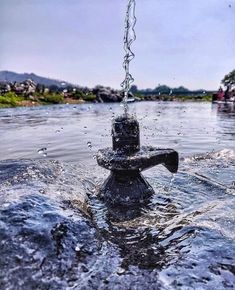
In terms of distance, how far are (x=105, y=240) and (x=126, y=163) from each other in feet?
4.25

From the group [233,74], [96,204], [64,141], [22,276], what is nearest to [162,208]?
[96,204]

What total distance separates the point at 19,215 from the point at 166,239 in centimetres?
156

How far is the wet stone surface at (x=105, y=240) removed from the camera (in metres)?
2.79

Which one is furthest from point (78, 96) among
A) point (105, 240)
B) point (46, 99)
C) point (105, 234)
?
point (105, 240)

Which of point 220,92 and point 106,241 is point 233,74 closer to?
point 220,92

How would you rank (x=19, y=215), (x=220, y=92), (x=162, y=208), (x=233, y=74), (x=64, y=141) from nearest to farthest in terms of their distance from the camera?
(x=19, y=215) → (x=162, y=208) → (x=64, y=141) → (x=220, y=92) → (x=233, y=74)

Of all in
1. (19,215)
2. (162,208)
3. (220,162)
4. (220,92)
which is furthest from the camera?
(220,92)

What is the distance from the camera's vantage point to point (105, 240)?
354 centimetres

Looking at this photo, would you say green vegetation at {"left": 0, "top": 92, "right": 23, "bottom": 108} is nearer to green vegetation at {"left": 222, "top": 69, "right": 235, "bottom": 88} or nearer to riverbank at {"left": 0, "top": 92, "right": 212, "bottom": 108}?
riverbank at {"left": 0, "top": 92, "right": 212, "bottom": 108}

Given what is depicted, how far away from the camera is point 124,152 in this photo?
4805 millimetres

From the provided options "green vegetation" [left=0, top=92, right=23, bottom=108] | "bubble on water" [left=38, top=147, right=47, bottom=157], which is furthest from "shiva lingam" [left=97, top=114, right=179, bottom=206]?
"green vegetation" [left=0, top=92, right=23, bottom=108]

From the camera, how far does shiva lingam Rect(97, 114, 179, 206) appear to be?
4.64 metres

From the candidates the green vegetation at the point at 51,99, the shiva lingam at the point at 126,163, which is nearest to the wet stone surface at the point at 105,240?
the shiva lingam at the point at 126,163

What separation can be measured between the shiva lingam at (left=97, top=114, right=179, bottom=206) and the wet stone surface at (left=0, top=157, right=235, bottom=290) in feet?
0.67
